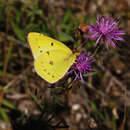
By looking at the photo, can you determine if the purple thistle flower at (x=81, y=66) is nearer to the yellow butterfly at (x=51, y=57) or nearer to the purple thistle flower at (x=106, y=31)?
the yellow butterfly at (x=51, y=57)

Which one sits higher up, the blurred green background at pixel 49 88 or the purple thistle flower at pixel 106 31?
the purple thistle flower at pixel 106 31

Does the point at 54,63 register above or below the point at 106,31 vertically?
below

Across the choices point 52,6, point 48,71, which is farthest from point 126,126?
point 52,6

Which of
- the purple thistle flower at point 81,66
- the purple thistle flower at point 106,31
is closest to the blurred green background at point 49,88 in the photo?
the purple thistle flower at point 106,31

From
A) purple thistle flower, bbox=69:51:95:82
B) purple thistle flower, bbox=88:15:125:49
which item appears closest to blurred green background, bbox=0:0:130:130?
purple thistle flower, bbox=88:15:125:49

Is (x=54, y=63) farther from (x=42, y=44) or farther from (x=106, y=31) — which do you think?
(x=106, y=31)

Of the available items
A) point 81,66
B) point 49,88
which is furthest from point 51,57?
point 49,88

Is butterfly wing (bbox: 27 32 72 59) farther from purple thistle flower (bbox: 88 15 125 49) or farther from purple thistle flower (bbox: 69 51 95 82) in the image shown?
purple thistle flower (bbox: 88 15 125 49)
